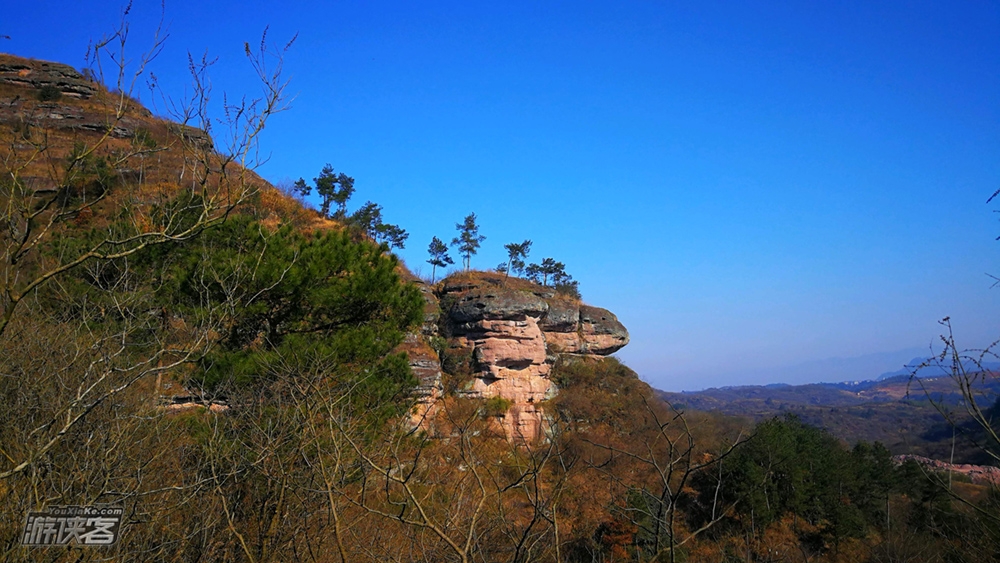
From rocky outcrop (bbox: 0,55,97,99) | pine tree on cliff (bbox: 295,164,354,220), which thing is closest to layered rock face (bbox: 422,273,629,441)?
pine tree on cliff (bbox: 295,164,354,220)

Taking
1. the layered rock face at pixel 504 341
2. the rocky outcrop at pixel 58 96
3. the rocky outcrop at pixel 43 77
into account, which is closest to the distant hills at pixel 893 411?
the layered rock face at pixel 504 341

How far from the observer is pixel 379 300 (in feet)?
35.5

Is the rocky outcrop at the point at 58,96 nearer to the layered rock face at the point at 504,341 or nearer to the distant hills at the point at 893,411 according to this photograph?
the layered rock face at the point at 504,341

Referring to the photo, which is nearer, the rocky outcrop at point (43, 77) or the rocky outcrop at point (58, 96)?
the rocky outcrop at point (58, 96)

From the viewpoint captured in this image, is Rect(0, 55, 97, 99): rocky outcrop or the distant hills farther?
Rect(0, 55, 97, 99): rocky outcrop

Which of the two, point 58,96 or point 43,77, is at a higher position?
point 43,77

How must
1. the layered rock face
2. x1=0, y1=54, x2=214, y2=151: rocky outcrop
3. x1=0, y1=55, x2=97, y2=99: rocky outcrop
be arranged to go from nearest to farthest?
the layered rock face → x1=0, y1=54, x2=214, y2=151: rocky outcrop → x1=0, y1=55, x2=97, y2=99: rocky outcrop

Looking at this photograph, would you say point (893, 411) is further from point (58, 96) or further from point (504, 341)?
point (58, 96)

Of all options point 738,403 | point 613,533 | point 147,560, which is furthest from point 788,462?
point 738,403

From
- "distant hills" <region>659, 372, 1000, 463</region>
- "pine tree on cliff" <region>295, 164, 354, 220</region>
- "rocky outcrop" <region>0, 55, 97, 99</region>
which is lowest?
"distant hills" <region>659, 372, 1000, 463</region>

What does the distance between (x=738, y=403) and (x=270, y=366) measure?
16062cm

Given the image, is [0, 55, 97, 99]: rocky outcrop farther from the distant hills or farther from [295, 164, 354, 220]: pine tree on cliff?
the distant hills

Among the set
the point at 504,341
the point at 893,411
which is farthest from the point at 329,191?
the point at 893,411

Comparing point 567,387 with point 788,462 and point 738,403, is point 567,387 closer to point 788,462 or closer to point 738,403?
point 788,462
